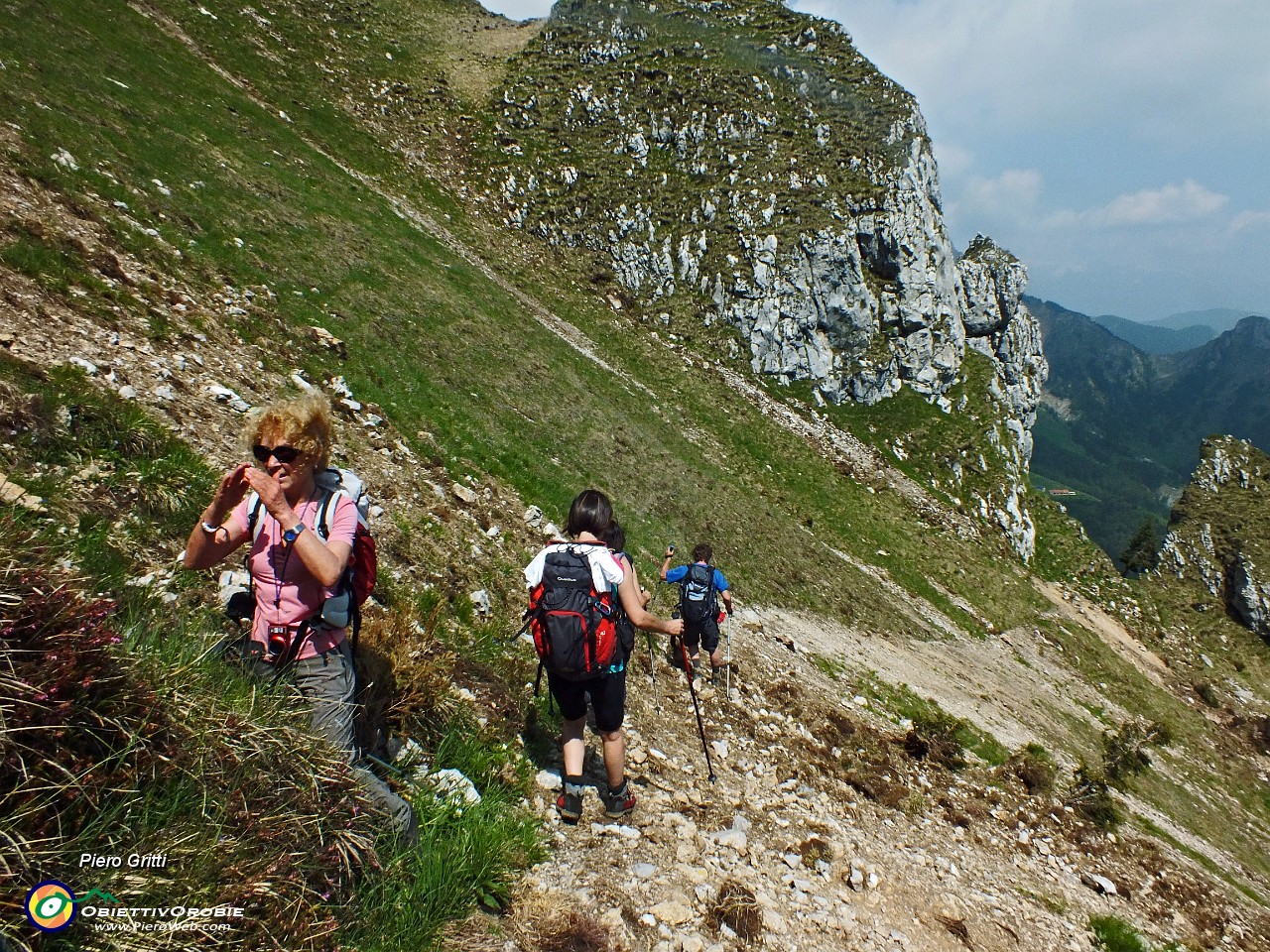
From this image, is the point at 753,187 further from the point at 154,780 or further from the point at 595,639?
the point at 154,780

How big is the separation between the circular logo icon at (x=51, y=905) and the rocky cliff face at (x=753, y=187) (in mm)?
42337

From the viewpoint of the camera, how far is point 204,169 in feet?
57.7

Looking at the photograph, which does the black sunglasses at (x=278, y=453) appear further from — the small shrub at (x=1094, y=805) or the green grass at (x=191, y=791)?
the small shrub at (x=1094, y=805)

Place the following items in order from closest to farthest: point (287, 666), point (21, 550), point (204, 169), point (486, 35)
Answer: point (21, 550) < point (287, 666) < point (204, 169) < point (486, 35)

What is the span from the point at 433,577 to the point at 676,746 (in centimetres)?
419

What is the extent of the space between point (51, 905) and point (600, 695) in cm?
374

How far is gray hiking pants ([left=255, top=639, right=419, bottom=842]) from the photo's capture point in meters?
3.71

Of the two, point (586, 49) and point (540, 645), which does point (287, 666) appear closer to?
point (540, 645)

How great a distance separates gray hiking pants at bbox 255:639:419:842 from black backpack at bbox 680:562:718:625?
6.87 metres

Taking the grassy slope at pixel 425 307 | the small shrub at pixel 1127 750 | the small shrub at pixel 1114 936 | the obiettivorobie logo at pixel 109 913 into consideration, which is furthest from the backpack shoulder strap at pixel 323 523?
the small shrub at pixel 1127 750

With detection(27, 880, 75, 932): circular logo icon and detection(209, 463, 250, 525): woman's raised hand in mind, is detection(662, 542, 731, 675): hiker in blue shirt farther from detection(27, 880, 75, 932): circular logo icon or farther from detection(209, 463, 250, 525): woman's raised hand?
detection(27, 880, 75, 932): circular logo icon

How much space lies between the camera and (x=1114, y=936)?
23.9ft

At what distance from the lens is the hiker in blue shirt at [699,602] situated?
10.4m

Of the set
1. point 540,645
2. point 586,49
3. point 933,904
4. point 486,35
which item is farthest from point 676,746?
point 486,35
